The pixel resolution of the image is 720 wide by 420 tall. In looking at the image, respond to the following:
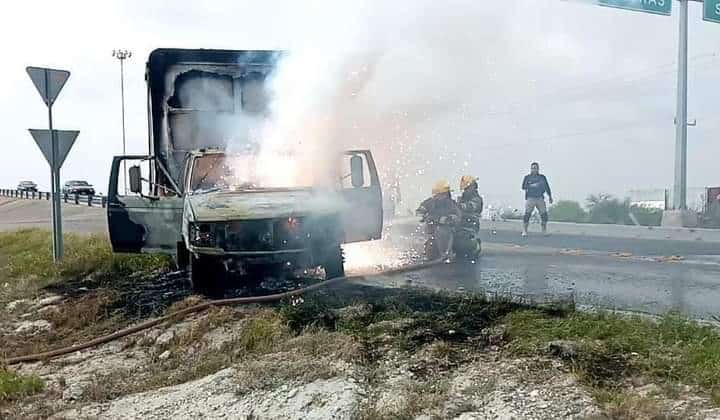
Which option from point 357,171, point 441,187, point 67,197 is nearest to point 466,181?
point 441,187

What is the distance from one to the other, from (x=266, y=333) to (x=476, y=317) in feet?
5.94

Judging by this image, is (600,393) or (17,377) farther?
(17,377)

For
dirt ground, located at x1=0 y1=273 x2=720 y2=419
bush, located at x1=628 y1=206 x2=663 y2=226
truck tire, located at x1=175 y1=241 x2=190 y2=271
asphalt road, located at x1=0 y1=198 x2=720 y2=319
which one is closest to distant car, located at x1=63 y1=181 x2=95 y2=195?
bush, located at x1=628 y1=206 x2=663 y2=226

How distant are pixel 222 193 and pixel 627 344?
5.11 metres

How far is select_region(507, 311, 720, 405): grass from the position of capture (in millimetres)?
4227

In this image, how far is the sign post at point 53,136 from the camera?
11.1 metres

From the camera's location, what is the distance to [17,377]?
18.7 feet

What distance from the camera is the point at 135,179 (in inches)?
361

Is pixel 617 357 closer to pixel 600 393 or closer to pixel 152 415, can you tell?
pixel 600 393

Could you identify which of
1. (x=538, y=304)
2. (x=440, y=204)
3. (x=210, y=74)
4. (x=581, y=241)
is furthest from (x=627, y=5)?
(x=538, y=304)

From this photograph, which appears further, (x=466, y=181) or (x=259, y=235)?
(x=466, y=181)

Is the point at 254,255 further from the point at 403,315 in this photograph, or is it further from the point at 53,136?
the point at 53,136

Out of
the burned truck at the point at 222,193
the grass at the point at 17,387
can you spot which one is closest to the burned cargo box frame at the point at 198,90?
the burned truck at the point at 222,193

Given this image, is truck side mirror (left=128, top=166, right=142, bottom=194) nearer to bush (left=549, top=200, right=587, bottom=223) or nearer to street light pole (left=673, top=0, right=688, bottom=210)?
street light pole (left=673, top=0, right=688, bottom=210)
